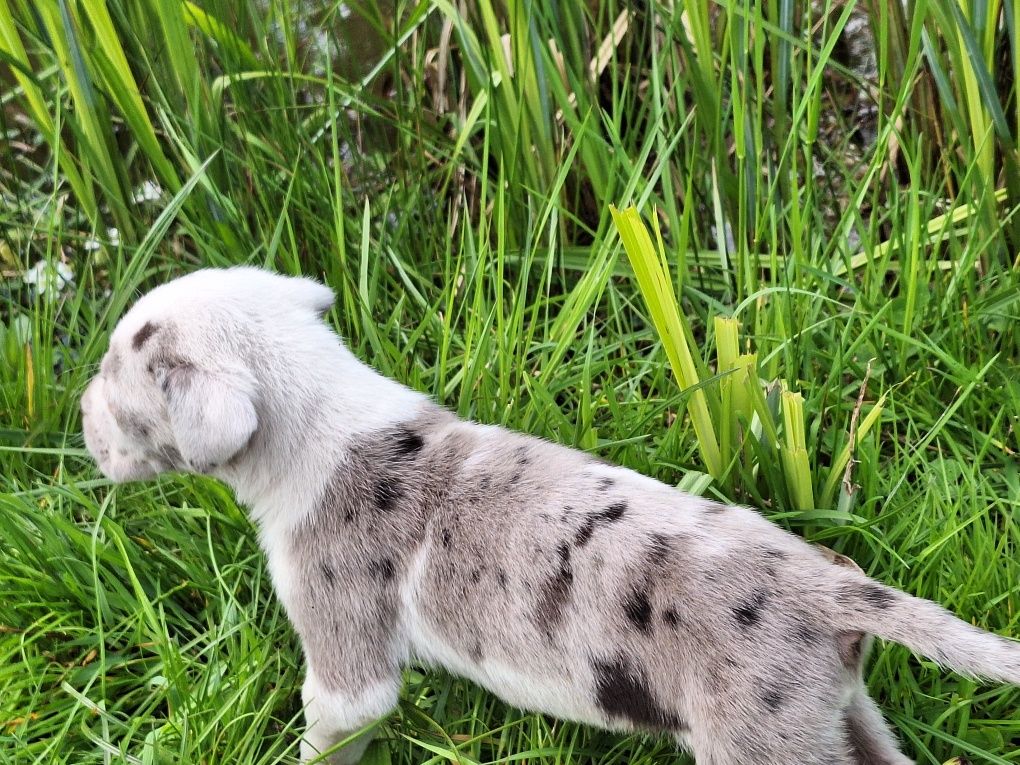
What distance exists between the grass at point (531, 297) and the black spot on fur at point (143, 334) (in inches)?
28.7

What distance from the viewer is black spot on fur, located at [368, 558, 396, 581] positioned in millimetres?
2439

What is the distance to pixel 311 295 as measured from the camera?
8.64 feet

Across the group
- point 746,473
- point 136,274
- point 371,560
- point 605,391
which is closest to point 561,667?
point 371,560

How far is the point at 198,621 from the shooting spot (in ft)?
9.59

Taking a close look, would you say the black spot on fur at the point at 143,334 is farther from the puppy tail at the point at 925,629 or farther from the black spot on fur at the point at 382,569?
the puppy tail at the point at 925,629

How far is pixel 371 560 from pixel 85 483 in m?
1.18

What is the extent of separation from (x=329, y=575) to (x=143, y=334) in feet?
2.48

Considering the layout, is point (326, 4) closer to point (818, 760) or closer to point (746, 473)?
point (746, 473)

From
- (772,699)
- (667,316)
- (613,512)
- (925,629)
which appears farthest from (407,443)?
(925,629)

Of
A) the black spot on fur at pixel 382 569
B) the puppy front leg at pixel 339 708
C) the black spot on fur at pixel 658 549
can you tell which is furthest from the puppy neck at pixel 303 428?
the black spot on fur at pixel 658 549

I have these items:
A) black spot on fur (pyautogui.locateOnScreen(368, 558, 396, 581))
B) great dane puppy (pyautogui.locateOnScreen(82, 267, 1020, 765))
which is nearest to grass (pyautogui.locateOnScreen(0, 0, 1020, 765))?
great dane puppy (pyautogui.locateOnScreen(82, 267, 1020, 765))

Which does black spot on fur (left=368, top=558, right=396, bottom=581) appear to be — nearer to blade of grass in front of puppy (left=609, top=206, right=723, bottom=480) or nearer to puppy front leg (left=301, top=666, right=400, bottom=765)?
puppy front leg (left=301, top=666, right=400, bottom=765)

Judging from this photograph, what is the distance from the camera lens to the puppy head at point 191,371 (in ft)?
7.35

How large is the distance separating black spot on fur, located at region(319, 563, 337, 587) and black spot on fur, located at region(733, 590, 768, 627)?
1.01 meters
